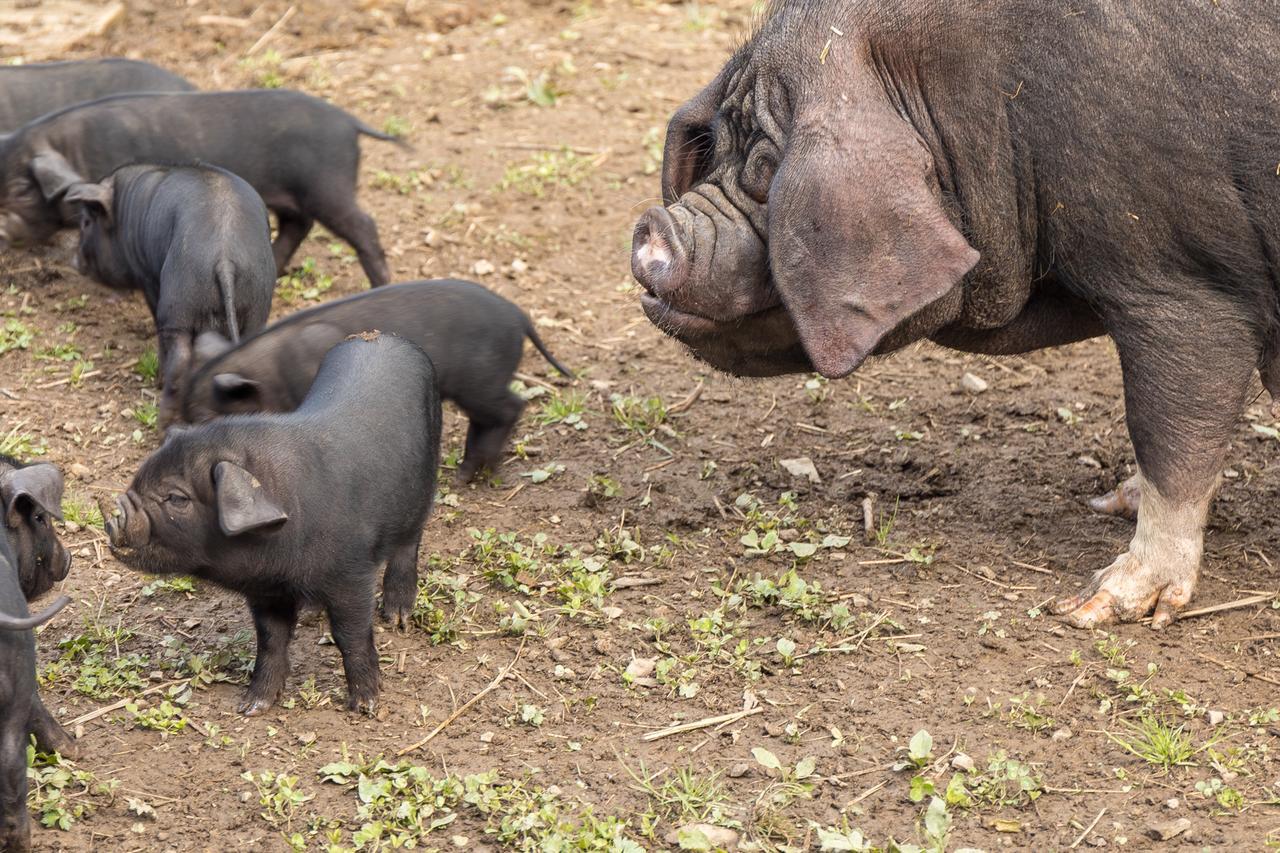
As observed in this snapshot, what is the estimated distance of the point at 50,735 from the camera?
176 inches

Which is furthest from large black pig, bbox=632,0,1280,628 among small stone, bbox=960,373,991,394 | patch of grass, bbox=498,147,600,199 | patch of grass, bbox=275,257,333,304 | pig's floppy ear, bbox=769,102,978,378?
patch of grass, bbox=498,147,600,199

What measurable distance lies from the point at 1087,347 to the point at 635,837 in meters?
3.92

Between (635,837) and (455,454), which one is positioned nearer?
(635,837)

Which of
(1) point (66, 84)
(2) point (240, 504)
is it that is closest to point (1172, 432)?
(2) point (240, 504)

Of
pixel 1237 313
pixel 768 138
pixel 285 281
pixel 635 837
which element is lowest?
pixel 285 281

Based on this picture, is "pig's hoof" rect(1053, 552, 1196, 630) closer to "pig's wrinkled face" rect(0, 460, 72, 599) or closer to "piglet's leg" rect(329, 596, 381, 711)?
"piglet's leg" rect(329, 596, 381, 711)

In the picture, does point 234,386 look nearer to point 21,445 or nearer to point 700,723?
point 21,445

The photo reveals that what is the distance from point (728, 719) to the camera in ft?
15.4

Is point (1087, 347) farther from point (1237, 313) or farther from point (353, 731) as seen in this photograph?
point (353, 731)

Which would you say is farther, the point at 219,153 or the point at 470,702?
the point at 219,153

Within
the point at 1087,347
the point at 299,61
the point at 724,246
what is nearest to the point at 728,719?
the point at 724,246

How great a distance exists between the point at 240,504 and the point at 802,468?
2.61m

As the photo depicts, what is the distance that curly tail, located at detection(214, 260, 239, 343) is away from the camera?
6316 millimetres

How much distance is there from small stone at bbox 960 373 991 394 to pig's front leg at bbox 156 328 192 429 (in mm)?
3292
